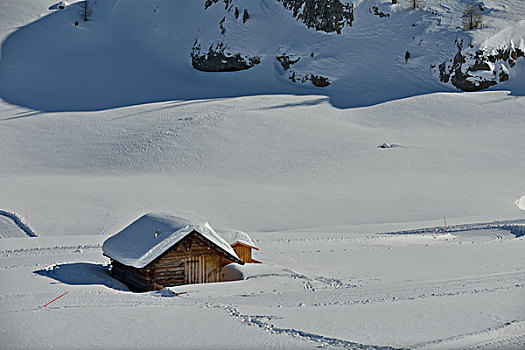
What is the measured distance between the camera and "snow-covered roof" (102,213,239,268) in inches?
695

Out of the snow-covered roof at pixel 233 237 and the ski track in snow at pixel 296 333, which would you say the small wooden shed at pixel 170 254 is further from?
the ski track in snow at pixel 296 333

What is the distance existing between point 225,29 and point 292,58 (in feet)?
25.3

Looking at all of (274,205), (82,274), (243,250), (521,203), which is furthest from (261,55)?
(82,274)

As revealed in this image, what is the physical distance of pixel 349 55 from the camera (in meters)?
51.1

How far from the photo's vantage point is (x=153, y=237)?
18094mm

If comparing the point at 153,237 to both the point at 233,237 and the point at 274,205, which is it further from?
the point at 274,205

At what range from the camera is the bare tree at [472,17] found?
166 feet

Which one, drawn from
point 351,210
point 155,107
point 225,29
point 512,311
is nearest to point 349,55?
point 225,29

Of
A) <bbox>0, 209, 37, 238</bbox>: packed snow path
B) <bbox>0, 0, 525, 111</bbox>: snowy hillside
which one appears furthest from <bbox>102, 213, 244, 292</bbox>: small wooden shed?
<bbox>0, 0, 525, 111</bbox>: snowy hillside

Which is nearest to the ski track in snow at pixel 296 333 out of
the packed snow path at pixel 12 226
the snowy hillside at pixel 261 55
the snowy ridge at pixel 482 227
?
the packed snow path at pixel 12 226

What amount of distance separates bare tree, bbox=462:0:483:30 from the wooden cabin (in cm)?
→ 3601

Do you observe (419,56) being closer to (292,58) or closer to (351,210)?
(292,58)

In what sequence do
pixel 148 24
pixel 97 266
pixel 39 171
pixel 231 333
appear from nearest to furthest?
pixel 231 333, pixel 97 266, pixel 39 171, pixel 148 24

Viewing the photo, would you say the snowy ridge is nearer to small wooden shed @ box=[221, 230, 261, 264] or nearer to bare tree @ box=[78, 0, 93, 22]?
small wooden shed @ box=[221, 230, 261, 264]
